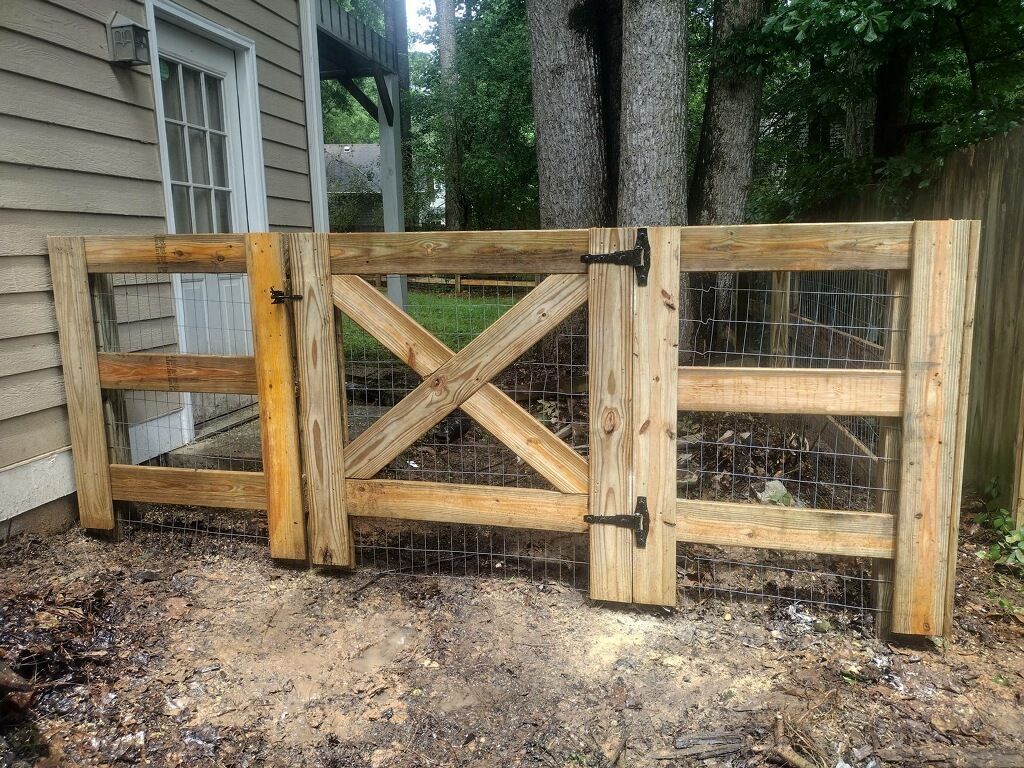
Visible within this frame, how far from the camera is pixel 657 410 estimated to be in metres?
2.86

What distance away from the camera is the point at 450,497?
3217mm

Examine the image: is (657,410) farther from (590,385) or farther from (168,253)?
(168,253)

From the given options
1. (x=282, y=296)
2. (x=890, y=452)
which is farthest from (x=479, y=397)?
(x=890, y=452)

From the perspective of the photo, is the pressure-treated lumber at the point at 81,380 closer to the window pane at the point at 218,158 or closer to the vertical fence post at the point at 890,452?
the window pane at the point at 218,158

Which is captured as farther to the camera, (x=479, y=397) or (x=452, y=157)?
(x=452, y=157)

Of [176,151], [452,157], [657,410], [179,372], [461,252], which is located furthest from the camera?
[452,157]

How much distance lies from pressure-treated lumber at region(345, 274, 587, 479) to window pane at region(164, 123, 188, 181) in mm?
2710

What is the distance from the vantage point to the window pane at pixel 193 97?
4.92 m

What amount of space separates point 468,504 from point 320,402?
2.62 ft

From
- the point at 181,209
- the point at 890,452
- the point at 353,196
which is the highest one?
the point at 353,196

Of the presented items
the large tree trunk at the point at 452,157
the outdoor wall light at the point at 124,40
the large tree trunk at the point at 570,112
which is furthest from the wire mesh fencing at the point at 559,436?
the large tree trunk at the point at 452,157

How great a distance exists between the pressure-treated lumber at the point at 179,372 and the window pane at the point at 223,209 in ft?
6.43

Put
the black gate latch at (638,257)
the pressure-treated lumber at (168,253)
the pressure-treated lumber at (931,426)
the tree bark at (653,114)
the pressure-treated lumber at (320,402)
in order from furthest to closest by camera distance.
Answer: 1. the tree bark at (653,114)
2. the pressure-treated lumber at (168,253)
3. the pressure-treated lumber at (320,402)
4. the black gate latch at (638,257)
5. the pressure-treated lumber at (931,426)

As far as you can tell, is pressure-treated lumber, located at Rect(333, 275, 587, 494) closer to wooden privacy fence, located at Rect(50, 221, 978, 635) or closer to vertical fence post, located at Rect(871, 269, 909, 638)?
wooden privacy fence, located at Rect(50, 221, 978, 635)
